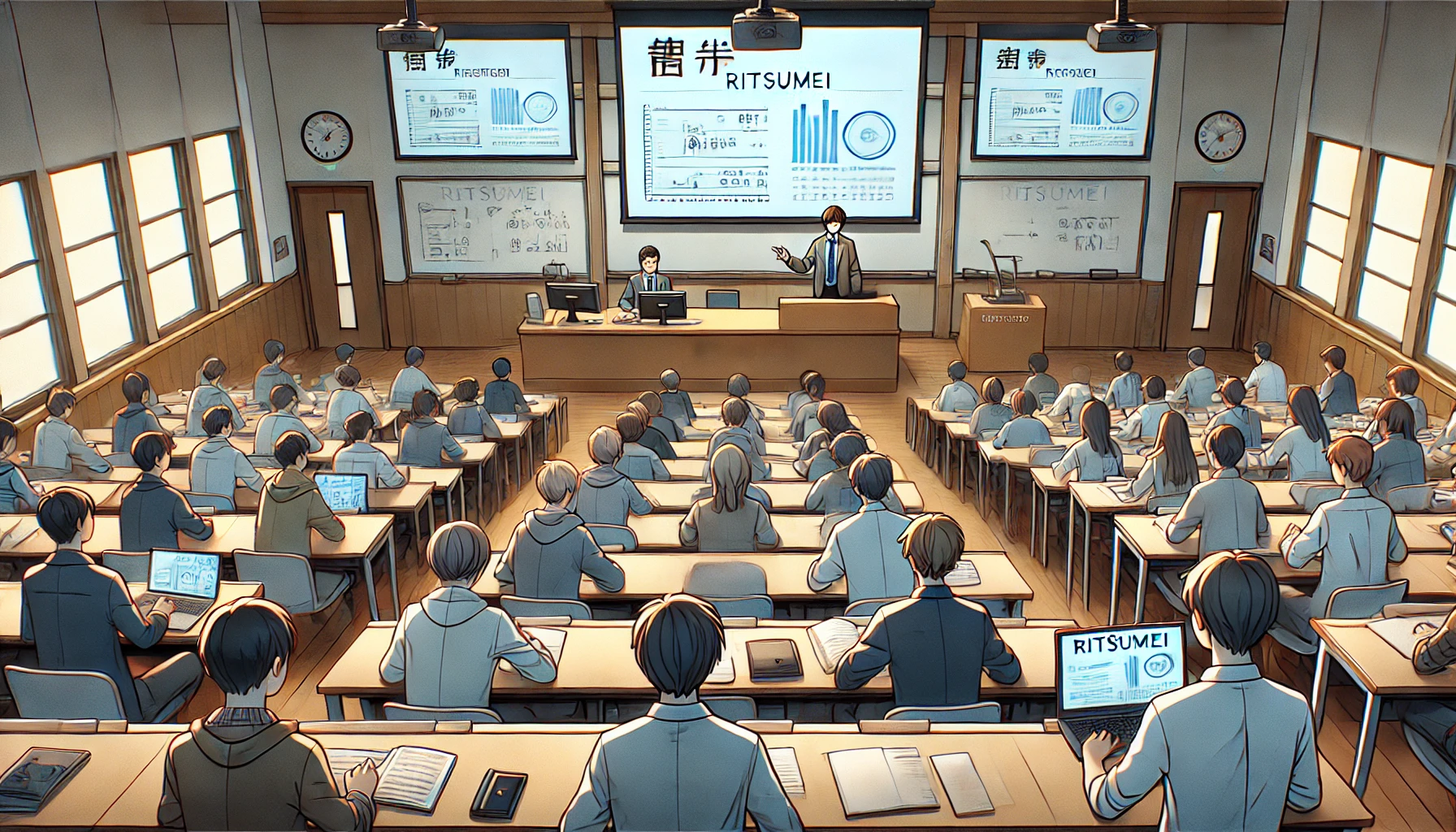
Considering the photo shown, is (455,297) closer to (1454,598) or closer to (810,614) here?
(810,614)

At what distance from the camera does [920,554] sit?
331cm

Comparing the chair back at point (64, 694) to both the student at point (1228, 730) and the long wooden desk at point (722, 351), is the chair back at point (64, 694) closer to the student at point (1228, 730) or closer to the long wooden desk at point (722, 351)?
→ the student at point (1228, 730)

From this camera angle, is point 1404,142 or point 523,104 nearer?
point 1404,142

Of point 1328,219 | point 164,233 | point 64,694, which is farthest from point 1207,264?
point 64,694

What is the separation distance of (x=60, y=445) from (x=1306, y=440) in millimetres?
7421

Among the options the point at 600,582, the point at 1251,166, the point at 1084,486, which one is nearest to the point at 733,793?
the point at 600,582

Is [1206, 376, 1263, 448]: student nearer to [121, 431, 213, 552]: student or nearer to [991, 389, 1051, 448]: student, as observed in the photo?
[991, 389, 1051, 448]: student

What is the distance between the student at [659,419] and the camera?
7254 millimetres

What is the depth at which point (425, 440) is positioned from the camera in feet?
22.2

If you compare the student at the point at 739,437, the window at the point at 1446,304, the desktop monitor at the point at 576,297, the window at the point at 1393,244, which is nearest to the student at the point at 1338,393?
the window at the point at 1446,304

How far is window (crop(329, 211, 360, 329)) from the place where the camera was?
40.4ft

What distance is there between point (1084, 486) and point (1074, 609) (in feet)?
2.43

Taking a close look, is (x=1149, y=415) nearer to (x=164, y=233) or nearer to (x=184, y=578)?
(x=184, y=578)

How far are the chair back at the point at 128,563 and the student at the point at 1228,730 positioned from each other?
4150mm
